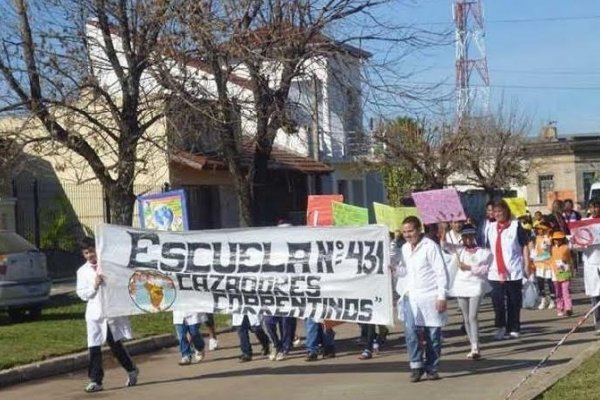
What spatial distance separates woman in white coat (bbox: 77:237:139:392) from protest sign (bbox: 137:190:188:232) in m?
2.28

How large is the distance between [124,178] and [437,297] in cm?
716

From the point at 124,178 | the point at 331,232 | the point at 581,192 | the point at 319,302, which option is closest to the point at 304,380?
the point at 319,302

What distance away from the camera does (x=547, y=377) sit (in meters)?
10.7

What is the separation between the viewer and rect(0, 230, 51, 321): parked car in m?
17.5

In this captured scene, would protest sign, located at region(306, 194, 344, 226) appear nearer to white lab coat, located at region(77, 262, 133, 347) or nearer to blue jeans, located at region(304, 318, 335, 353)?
blue jeans, located at region(304, 318, 335, 353)

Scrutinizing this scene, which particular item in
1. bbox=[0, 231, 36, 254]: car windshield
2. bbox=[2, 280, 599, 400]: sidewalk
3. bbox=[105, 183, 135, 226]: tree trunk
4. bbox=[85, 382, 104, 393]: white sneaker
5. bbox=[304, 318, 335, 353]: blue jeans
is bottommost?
bbox=[2, 280, 599, 400]: sidewalk

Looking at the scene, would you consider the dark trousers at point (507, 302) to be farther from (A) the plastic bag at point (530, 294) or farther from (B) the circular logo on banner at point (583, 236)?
(A) the plastic bag at point (530, 294)

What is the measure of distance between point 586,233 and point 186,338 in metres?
5.39

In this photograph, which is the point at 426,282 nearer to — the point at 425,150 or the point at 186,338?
the point at 186,338

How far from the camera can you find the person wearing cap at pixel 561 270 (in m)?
17.0

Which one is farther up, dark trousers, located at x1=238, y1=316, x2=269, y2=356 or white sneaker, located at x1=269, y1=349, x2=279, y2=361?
dark trousers, located at x1=238, y1=316, x2=269, y2=356

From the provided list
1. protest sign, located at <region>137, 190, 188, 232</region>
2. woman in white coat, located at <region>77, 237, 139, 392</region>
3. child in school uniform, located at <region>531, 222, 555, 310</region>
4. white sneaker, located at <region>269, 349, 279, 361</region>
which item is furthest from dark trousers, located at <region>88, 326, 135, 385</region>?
child in school uniform, located at <region>531, 222, 555, 310</region>

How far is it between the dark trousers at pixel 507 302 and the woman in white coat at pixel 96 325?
17.7 ft

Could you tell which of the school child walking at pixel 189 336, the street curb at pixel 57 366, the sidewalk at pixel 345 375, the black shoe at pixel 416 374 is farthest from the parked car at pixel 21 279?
the black shoe at pixel 416 374
